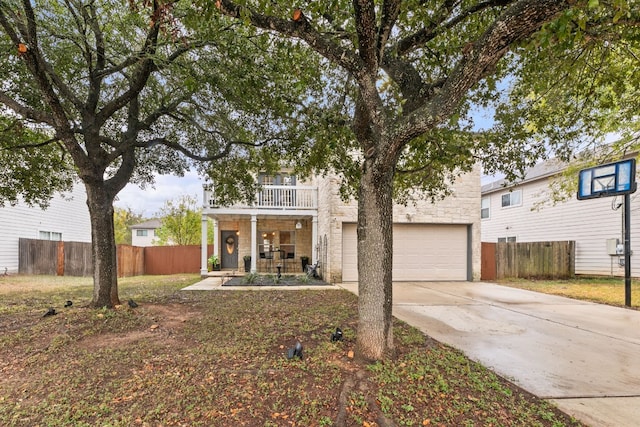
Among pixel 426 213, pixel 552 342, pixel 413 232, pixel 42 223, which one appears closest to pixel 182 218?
pixel 42 223

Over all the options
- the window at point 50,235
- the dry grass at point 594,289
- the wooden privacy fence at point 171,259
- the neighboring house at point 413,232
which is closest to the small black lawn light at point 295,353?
the neighboring house at point 413,232

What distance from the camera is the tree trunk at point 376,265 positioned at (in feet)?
12.0

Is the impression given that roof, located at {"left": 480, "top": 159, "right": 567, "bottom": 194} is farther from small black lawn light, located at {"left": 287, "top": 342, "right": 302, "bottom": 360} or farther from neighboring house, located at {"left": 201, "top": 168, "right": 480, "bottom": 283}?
small black lawn light, located at {"left": 287, "top": 342, "right": 302, "bottom": 360}

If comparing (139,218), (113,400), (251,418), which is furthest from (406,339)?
(139,218)

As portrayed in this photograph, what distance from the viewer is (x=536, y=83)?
16.9 feet

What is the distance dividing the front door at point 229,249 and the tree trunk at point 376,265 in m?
14.3

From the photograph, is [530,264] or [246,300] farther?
[530,264]

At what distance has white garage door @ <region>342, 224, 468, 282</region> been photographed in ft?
38.9

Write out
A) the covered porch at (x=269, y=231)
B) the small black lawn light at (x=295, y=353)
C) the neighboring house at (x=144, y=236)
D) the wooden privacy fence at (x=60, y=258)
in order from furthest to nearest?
the neighboring house at (x=144, y=236) < the wooden privacy fence at (x=60, y=258) < the covered porch at (x=269, y=231) < the small black lawn light at (x=295, y=353)

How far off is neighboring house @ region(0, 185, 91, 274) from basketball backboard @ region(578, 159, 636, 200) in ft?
50.8

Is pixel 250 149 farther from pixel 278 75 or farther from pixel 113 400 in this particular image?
pixel 113 400

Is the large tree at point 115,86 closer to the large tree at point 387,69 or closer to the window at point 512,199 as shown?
the large tree at point 387,69

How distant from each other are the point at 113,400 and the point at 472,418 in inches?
124

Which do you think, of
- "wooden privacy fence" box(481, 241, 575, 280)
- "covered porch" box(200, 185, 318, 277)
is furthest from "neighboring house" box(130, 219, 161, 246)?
"wooden privacy fence" box(481, 241, 575, 280)
